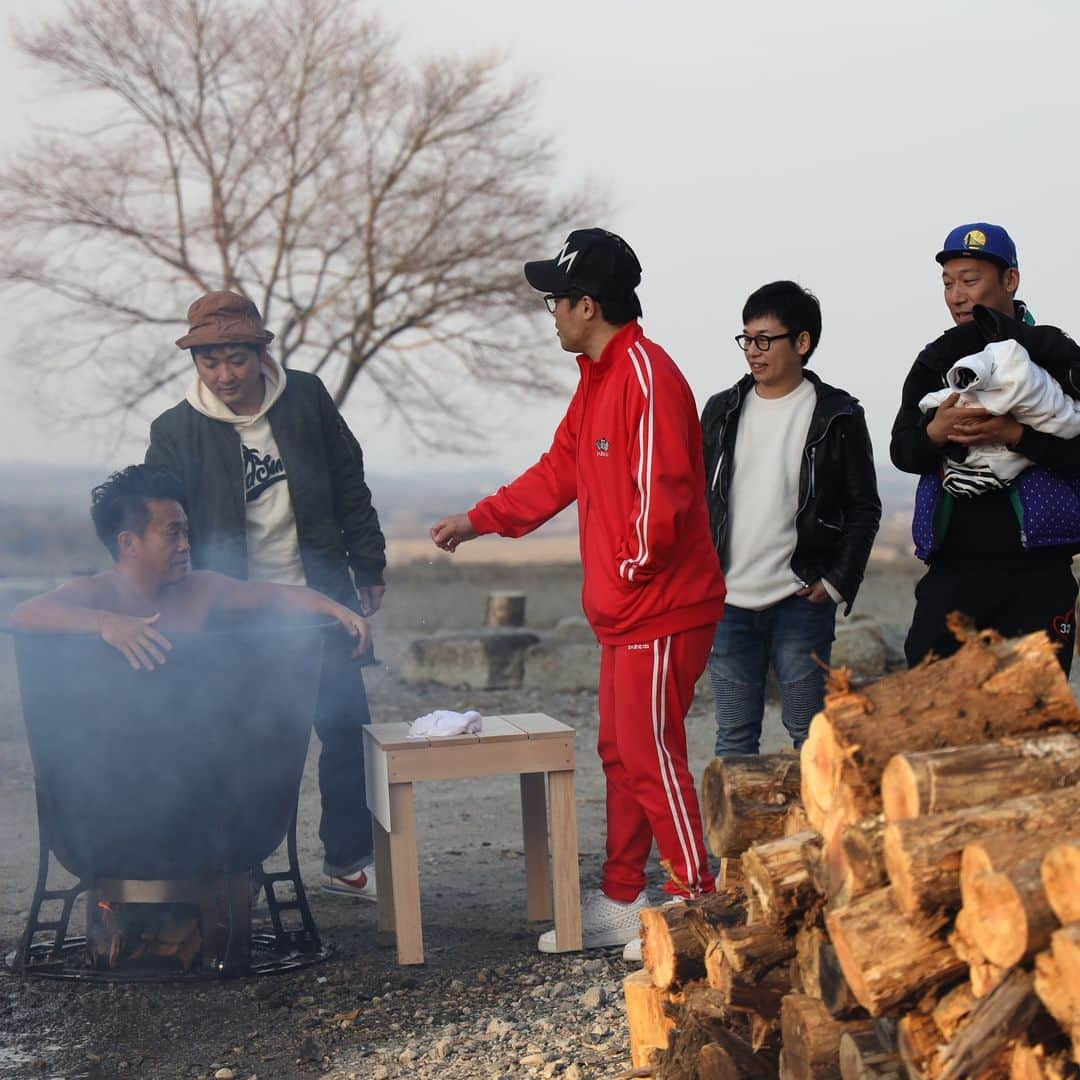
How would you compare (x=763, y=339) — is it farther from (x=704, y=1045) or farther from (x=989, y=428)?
(x=704, y=1045)

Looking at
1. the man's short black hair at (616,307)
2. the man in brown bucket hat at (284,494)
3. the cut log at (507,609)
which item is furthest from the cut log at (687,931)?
the cut log at (507,609)

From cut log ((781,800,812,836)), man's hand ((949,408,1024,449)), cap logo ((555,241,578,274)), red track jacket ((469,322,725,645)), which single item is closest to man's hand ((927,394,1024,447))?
man's hand ((949,408,1024,449))

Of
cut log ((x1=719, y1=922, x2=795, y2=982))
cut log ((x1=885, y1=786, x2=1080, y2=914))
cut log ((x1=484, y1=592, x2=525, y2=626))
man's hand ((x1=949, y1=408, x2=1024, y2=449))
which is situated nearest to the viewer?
cut log ((x1=885, y1=786, x2=1080, y2=914))

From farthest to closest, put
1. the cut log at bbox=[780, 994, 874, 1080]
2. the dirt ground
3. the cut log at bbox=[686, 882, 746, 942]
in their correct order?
the dirt ground → the cut log at bbox=[686, 882, 746, 942] → the cut log at bbox=[780, 994, 874, 1080]

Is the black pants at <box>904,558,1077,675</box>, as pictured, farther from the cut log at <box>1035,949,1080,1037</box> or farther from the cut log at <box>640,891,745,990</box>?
the cut log at <box>1035,949,1080,1037</box>

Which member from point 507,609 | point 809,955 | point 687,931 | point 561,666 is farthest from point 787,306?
point 507,609

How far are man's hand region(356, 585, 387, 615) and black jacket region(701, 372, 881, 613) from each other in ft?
3.98

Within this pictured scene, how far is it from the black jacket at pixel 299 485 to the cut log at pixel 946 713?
8.11ft

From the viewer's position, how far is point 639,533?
148 inches

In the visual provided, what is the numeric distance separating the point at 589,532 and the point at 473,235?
12994 mm

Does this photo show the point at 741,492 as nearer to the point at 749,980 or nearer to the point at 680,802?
the point at 680,802

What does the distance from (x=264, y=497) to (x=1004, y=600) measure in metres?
2.26

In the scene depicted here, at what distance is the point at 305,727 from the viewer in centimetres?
398

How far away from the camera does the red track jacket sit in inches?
149
